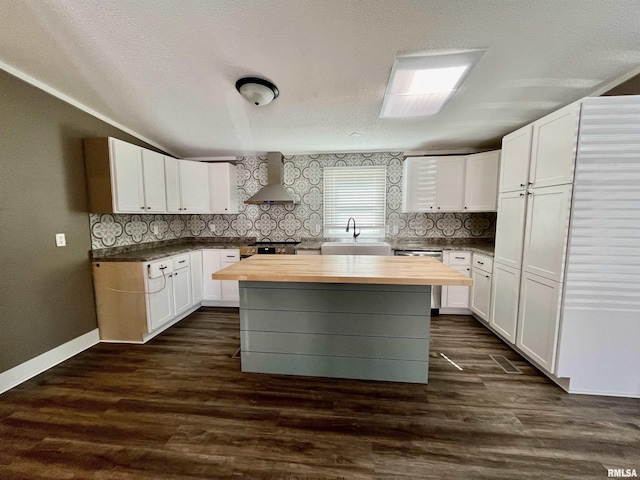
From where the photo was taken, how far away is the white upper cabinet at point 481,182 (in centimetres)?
320

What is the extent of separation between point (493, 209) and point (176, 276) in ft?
13.9

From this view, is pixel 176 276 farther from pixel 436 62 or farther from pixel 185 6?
pixel 436 62

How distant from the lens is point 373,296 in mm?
1999

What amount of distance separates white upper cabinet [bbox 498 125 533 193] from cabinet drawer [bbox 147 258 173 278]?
3875mm

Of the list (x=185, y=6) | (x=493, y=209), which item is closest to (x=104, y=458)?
(x=185, y=6)

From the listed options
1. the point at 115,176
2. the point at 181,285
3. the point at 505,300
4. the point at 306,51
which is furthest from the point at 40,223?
the point at 505,300

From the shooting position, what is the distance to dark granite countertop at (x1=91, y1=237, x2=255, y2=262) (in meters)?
2.67

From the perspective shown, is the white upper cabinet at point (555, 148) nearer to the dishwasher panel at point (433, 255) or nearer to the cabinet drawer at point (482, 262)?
the cabinet drawer at point (482, 262)

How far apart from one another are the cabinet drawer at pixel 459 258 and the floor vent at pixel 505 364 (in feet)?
4.02

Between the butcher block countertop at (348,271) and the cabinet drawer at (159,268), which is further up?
the butcher block countertop at (348,271)

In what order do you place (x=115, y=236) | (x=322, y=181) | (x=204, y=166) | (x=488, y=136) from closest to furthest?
1. (x=115, y=236)
2. (x=488, y=136)
3. (x=204, y=166)
4. (x=322, y=181)

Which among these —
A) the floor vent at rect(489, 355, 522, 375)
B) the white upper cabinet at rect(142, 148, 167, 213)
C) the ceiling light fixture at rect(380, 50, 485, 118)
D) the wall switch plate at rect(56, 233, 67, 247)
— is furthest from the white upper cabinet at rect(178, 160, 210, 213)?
the floor vent at rect(489, 355, 522, 375)

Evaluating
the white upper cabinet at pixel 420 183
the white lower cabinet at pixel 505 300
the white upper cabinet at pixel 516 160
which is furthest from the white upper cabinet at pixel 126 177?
the white lower cabinet at pixel 505 300

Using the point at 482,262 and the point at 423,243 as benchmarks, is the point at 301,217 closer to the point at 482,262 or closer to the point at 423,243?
the point at 423,243
